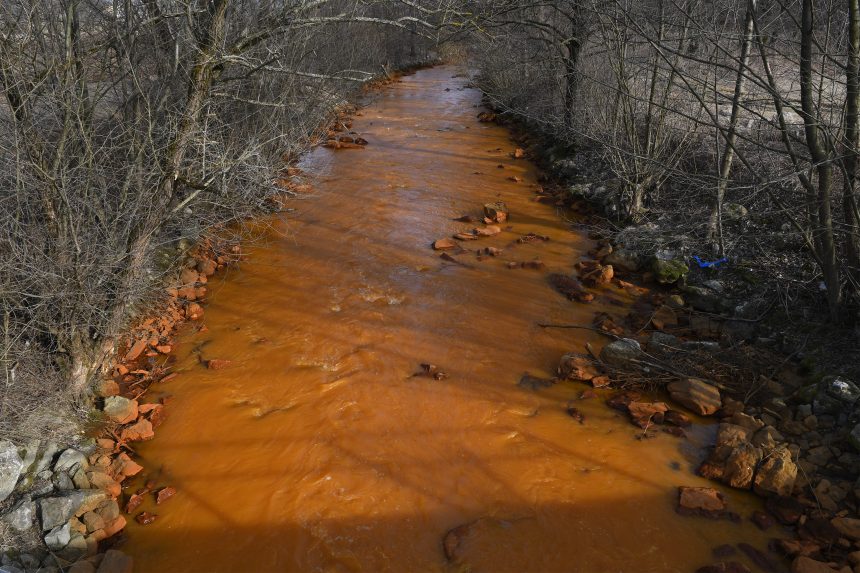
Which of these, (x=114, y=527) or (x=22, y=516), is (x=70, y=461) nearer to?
(x=22, y=516)

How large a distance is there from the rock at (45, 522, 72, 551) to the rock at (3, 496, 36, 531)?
178 mm

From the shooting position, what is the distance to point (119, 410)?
16.3 ft

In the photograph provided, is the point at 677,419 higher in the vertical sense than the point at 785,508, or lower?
higher

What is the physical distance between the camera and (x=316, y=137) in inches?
476

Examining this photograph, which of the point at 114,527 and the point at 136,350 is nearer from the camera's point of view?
the point at 114,527

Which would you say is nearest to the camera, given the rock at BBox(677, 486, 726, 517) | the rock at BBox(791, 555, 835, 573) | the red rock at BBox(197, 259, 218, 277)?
the rock at BBox(791, 555, 835, 573)

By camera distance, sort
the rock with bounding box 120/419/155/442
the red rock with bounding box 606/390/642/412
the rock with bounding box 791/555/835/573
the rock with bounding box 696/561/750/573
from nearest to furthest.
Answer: the rock with bounding box 791/555/835/573 → the rock with bounding box 696/561/750/573 → the rock with bounding box 120/419/155/442 → the red rock with bounding box 606/390/642/412

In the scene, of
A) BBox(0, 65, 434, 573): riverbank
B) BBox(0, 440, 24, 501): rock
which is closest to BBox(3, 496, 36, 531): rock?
BBox(0, 65, 434, 573): riverbank

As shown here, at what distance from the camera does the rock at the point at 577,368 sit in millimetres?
5434

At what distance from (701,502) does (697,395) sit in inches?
45.3

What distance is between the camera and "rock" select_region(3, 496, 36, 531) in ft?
12.5

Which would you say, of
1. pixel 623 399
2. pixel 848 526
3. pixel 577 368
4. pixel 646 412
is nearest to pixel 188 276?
pixel 577 368

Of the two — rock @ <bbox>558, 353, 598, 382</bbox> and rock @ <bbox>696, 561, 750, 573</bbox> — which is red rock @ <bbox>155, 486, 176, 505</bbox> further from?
rock @ <bbox>696, 561, 750, 573</bbox>

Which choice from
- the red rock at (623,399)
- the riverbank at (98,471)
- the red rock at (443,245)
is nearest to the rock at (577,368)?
the red rock at (623,399)
